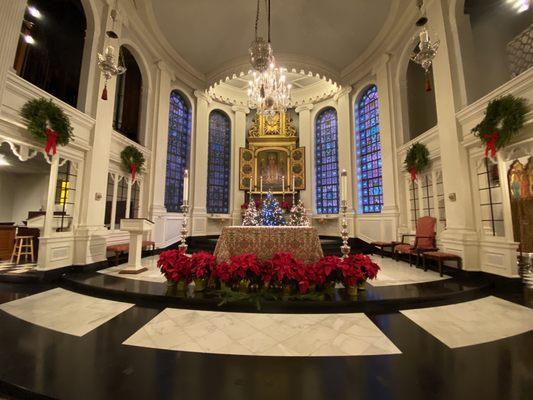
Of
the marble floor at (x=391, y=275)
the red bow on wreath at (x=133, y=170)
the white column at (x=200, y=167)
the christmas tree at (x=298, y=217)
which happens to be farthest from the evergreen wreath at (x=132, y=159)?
the christmas tree at (x=298, y=217)

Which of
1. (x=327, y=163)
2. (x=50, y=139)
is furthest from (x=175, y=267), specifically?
(x=327, y=163)

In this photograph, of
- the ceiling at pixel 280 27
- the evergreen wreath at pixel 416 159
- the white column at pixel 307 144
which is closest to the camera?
the evergreen wreath at pixel 416 159

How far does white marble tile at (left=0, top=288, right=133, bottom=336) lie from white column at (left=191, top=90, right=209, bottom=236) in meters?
4.85

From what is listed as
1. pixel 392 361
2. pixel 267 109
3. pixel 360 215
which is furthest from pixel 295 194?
pixel 392 361

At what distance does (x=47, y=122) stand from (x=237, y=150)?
624 centimetres

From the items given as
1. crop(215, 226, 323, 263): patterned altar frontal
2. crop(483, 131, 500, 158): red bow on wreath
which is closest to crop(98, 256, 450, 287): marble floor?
crop(215, 226, 323, 263): patterned altar frontal

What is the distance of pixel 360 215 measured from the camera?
7.60 metres

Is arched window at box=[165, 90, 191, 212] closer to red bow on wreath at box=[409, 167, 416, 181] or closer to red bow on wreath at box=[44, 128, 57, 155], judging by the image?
red bow on wreath at box=[44, 128, 57, 155]

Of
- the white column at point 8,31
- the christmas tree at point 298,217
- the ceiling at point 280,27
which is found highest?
the ceiling at point 280,27

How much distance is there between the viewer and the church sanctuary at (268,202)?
175 centimetres

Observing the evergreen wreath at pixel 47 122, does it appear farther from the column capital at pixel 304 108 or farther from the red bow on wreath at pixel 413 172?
the column capital at pixel 304 108

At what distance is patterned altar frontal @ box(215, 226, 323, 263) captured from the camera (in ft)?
12.0

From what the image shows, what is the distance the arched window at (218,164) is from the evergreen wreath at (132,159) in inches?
126

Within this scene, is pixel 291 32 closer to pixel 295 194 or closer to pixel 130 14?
pixel 130 14
